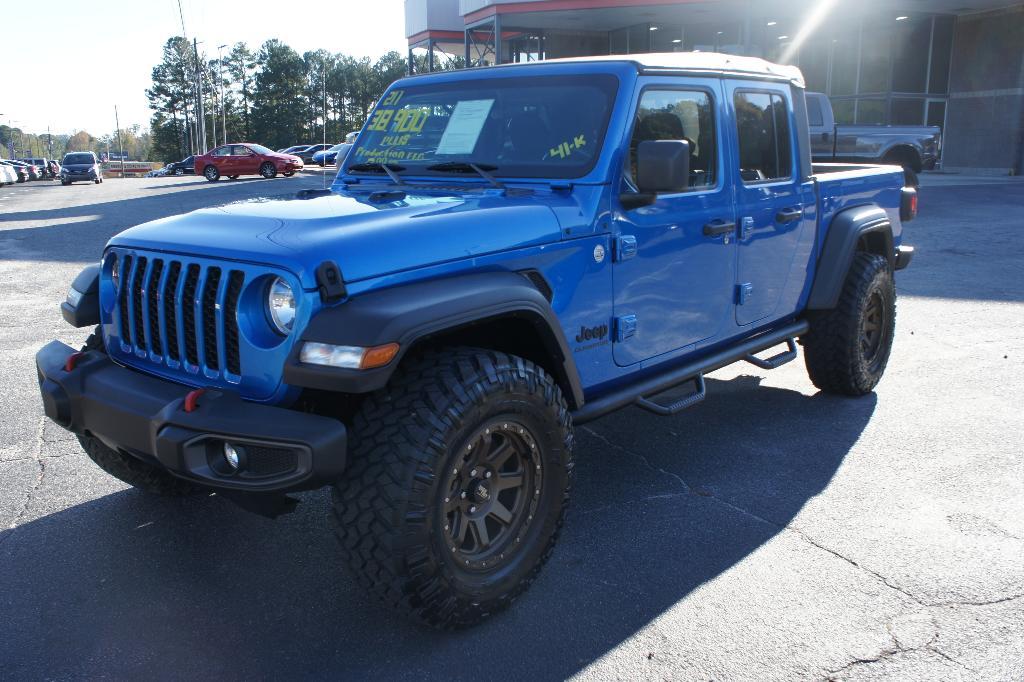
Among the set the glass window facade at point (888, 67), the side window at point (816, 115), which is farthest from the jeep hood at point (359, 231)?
the glass window facade at point (888, 67)

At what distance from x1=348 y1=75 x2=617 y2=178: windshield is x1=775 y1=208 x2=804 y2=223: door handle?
4.39 feet

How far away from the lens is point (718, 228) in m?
4.09

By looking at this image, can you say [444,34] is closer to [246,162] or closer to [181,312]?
[246,162]

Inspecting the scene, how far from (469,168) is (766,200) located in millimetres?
1637

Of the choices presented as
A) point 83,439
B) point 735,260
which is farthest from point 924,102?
point 83,439

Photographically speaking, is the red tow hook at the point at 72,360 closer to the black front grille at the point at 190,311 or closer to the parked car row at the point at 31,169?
the black front grille at the point at 190,311

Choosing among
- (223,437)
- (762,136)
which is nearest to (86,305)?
(223,437)

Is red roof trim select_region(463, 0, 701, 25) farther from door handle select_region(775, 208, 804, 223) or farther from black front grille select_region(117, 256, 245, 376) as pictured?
black front grille select_region(117, 256, 245, 376)

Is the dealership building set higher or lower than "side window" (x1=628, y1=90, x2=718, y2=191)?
higher

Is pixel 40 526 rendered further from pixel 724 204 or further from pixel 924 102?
pixel 924 102

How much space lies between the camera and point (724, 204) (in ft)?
13.7

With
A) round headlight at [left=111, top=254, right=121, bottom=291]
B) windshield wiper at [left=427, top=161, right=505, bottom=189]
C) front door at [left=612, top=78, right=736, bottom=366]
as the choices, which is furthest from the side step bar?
round headlight at [left=111, top=254, right=121, bottom=291]

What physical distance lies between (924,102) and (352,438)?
1331 inches

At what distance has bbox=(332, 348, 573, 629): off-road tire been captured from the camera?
2.66 metres
